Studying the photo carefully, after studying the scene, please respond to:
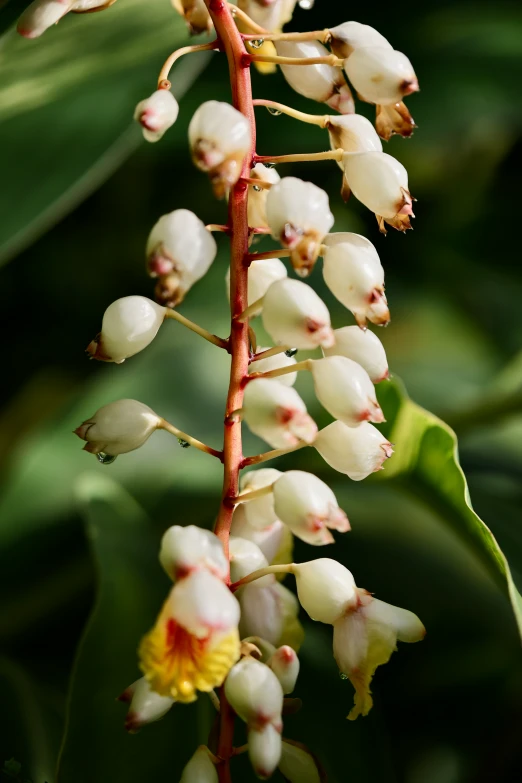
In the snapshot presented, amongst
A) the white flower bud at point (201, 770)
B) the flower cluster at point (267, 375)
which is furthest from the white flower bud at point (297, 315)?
the white flower bud at point (201, 770)

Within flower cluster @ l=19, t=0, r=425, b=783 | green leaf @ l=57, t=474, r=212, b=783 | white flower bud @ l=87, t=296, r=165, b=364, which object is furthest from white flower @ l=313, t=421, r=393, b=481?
green leaf @ l=57, t=474, r=212, b=783

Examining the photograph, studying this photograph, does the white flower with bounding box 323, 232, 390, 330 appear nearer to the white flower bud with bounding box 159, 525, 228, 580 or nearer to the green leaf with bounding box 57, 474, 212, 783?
the white flower bud with bounding box 159, 525, 228, 580

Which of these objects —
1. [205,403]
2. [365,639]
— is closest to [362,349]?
[365,639]

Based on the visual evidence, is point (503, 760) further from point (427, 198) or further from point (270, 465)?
point (427, 198)

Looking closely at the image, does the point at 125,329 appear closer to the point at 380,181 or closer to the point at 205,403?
the point at 380,181

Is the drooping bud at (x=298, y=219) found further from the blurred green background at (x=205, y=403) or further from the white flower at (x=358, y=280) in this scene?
the blurred green background at (x=205, y=403)

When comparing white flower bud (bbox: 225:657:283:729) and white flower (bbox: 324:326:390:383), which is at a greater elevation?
white flower (bbox: 324:326:390:383)
